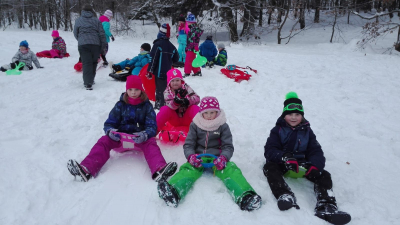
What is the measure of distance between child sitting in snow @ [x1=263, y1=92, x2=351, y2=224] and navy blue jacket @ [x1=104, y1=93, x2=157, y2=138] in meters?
1.50

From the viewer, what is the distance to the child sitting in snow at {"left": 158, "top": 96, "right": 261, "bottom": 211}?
7.98 ft

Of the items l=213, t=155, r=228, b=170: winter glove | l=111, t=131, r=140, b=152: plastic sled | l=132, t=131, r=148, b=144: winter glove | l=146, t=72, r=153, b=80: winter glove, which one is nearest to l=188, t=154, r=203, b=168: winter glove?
l=213, t=155, r=228, b=170: winter glove

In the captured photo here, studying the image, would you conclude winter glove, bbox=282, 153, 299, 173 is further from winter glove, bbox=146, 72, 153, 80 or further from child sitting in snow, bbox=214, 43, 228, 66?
child sitting in snow, bbox=214, 43, 228, 66

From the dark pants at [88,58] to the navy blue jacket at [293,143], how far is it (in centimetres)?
478

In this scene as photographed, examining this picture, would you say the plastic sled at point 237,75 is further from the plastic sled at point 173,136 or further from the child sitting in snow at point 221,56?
the plastic sled at point 173,136

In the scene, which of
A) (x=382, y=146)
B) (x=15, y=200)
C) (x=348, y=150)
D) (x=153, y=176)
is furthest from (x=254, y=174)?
(x=15, y=200)

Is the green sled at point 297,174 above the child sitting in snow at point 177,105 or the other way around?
the other way around

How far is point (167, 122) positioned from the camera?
4242 mm

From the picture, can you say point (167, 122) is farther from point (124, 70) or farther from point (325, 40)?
point (325, 40)

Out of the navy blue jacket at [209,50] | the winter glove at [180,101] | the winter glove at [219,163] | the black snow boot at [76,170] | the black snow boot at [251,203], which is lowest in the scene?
the black snow boot at [251,203]

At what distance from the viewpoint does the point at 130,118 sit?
337 cm

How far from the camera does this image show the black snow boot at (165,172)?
2.81 metres

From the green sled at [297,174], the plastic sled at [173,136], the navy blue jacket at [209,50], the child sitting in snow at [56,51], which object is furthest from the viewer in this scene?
the child sitting in snow at [56,51]

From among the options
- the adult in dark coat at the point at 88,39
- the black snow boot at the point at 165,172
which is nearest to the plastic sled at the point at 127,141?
the black snow boot at the point at 165,172
